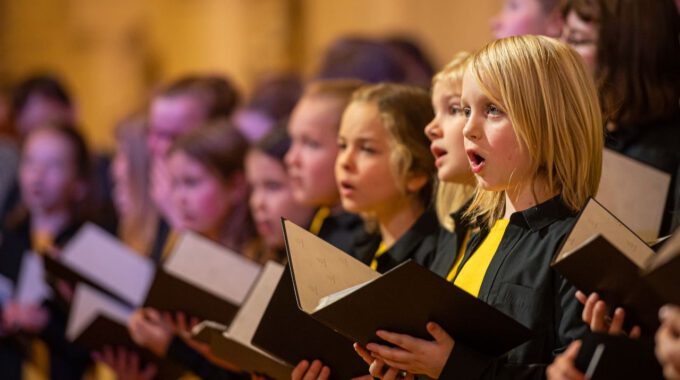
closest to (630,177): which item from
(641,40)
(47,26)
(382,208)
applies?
(641,40)

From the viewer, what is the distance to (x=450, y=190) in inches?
109

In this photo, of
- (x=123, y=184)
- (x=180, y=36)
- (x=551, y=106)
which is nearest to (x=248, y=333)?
(x=551, y=106)

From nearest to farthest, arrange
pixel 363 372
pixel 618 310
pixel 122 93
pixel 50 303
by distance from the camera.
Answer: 1. pixel 618 310
2. pixel 363 372
3. pixel 50 303
4. pixel 122 93

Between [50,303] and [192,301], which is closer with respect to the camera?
[192,301]

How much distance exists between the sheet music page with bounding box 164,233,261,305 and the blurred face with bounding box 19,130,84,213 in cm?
221

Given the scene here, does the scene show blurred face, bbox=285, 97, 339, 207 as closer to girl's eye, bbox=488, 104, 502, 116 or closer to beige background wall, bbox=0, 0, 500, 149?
girl's eye, bbox=488, 104, 502, 116

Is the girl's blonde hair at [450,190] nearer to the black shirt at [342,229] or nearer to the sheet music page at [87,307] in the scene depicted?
the black shirt at [342,229]

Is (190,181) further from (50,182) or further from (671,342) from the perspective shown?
(671,342)

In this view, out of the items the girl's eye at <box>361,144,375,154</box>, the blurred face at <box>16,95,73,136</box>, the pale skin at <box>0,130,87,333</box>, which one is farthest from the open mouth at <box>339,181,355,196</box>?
the blurred face at <box>16,95,73,136</box>

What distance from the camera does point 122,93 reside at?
37.6 ft

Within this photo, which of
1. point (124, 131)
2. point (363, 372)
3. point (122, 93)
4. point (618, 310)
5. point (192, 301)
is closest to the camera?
point (618, 310)

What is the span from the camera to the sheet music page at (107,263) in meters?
3.82

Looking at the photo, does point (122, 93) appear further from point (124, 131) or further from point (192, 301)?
point (192, 301)

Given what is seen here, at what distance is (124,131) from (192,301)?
89.7 inches
